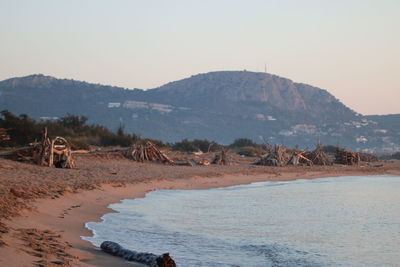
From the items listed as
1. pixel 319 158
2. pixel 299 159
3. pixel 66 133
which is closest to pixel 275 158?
pixel 299 159

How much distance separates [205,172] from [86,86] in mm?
89549

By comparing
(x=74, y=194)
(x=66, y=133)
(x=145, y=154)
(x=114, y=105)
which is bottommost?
(x=74, y=194)

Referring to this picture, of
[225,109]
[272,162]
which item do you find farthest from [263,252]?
[225,109]

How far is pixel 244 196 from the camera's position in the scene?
48.8ft

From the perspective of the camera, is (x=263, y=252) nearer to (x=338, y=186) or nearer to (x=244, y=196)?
(x=244, y=196)

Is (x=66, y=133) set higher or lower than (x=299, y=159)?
higher

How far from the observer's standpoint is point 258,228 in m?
9.37

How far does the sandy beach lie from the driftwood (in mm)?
130

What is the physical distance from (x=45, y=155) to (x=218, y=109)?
3314 inches

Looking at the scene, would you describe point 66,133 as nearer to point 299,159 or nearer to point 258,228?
point 299,159

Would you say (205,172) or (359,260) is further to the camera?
(205,172)

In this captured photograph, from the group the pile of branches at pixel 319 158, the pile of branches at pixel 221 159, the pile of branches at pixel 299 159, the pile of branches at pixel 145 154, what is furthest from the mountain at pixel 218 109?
the pile of branches at pixel 145 154

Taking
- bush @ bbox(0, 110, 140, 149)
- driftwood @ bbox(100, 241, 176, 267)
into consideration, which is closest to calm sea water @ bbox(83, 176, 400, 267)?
driftwood @ bbox(100, 241, 176, 267)

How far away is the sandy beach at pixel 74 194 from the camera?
590cm
